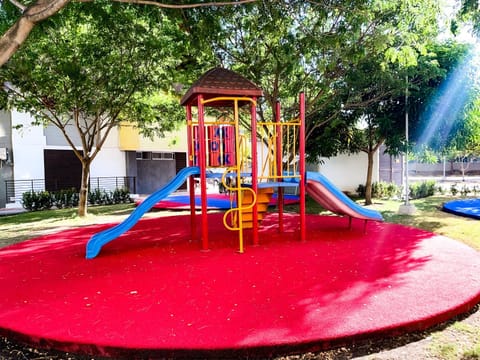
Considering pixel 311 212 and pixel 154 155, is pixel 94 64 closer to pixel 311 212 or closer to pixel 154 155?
pixel 311 212

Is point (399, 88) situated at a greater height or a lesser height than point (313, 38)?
lesser

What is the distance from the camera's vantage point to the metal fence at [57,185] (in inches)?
692

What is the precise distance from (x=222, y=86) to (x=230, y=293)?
161 inches

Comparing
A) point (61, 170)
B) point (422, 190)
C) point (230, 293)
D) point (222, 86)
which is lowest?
point (230, 293)

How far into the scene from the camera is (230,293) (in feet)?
15.3

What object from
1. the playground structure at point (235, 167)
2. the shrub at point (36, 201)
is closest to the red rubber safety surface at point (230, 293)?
the playground structure at point (235, 167)

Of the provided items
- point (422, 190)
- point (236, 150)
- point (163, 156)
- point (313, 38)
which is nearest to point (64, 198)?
point (163, 156)

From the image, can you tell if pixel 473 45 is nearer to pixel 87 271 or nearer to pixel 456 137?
pixel 456 137

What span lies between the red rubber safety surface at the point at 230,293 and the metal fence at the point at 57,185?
446 inches

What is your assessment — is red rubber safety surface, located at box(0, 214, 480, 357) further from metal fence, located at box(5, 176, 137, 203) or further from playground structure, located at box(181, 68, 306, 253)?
metal fence, located at box(5, 176, 137, 203)

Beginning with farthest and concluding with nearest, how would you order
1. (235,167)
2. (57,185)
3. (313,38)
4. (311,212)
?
(57,185), (311,212), (313,38), (235,167)

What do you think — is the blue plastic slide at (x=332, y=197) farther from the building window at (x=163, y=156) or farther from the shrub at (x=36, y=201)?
the building window at (x=163, y=156)

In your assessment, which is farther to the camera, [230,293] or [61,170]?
[61,170]

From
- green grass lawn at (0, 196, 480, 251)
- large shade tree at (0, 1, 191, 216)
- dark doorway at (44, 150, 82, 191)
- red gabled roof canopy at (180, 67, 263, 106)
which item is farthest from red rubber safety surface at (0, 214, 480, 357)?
dark doorway at (44, 150, 82, 191)
